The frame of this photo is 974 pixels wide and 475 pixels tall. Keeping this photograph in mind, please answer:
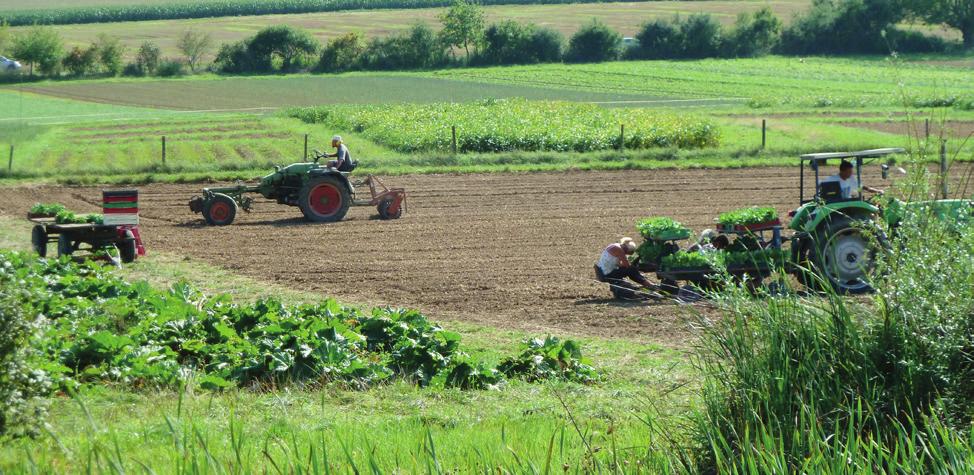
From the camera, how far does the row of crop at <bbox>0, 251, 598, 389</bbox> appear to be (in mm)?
9352

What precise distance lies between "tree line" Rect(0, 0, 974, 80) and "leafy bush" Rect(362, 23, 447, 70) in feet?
0.20

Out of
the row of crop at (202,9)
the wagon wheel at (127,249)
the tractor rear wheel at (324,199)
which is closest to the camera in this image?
the wagon wheel at (127,249)

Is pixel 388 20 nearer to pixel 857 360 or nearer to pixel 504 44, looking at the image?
pixel 504 44

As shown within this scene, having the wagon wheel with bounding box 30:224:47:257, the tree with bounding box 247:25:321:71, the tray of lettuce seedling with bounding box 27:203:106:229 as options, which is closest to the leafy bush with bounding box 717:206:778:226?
the tray of lettuce seedling with bounding box 27:203:106:229

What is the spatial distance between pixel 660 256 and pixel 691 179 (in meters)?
11.8

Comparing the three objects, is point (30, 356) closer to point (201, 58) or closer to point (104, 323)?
point (104, 323)

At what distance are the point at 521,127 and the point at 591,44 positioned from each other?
140 ft

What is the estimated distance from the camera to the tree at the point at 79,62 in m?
63.1

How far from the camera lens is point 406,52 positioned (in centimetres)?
7044

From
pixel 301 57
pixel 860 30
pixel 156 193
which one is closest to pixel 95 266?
pixel 156 193

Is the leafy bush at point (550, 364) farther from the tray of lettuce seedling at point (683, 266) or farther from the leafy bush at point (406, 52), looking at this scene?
the leafy bush at point (406, 52)

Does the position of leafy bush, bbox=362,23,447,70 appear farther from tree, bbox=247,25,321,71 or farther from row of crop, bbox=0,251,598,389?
row of crop, bbox=0,251,598,389

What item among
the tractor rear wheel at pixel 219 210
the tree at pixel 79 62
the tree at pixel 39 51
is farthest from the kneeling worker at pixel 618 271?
the tree at pixel 79 62

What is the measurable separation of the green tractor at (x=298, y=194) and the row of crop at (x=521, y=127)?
1103 centimetres
